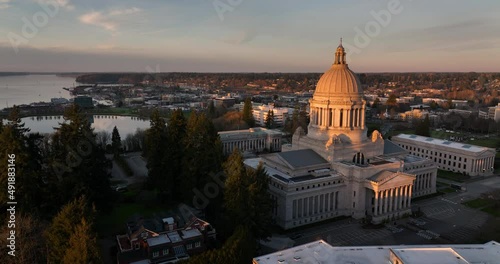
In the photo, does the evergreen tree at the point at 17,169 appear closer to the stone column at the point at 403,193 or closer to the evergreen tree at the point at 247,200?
the evergreen tree at the point at 247,200

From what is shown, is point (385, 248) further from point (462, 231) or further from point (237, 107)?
point (237, 107)

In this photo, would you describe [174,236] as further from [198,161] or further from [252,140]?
[252,140]

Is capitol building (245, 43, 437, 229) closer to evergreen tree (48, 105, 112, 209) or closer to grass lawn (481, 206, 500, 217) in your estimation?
grass lawn (481, 206, 500, 217)

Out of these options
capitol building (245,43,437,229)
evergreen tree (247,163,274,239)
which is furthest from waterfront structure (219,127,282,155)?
evergreen tree (247,163,274,239)

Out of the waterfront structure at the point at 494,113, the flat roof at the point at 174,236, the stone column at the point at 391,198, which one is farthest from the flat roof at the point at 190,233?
the waterfront structure at the point at 494,113

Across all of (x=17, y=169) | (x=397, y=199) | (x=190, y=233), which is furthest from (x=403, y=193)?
(x=17, y=169)

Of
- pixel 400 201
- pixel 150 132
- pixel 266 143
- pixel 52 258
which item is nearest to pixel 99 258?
pixel 52 258
